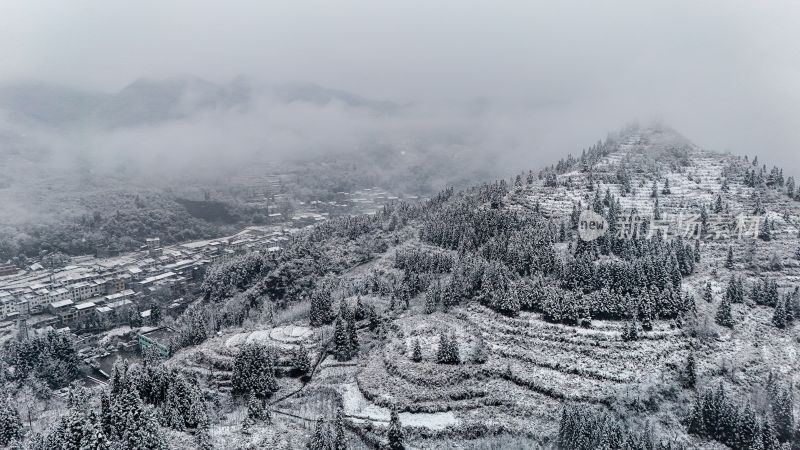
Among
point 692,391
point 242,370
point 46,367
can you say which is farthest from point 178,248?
point 692,391

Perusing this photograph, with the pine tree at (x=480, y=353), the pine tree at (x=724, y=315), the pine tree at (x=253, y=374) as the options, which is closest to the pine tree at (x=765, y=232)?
the pine tree at (x=724, y=315)

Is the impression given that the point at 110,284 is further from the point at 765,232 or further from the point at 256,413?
the point at 765,232

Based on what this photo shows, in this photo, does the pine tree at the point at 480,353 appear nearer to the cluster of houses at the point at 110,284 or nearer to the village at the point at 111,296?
the village at the point at 111,296

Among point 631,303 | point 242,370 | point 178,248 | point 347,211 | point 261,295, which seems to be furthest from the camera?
point 347,211

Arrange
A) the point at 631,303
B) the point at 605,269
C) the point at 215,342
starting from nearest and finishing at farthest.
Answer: the point at 631,303
the point at 605,269
the point at 215,342

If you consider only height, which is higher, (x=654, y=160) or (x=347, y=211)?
(x=654, y=160)

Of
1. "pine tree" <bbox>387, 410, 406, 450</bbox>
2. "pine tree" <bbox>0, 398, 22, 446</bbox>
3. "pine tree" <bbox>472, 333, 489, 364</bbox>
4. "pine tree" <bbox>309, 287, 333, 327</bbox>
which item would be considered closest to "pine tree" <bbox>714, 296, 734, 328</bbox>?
"pine tree" <bbox>472, 333, 489, 364</bbox>

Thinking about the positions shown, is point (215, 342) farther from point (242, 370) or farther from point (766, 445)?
point (766, 445)

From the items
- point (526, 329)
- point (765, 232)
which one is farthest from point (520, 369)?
point (765, 232)
